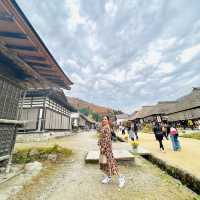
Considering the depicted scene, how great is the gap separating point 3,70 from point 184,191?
529cm

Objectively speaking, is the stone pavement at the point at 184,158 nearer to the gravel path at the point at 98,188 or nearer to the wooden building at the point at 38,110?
the gravel path at the point at 98,188

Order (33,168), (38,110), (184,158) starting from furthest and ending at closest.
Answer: (38,110) < (184,158) < (33,168)

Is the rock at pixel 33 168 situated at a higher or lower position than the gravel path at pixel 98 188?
higher

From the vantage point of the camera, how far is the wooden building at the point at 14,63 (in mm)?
3133

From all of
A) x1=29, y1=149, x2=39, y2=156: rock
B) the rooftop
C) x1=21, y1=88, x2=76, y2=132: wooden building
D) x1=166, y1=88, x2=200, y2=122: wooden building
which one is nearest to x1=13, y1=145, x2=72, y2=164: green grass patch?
x1=29, y1=149, x2=39, y2=156: rock

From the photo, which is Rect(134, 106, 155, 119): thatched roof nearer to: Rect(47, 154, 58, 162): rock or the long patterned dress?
Rect(47, 154, 58, 162): rock

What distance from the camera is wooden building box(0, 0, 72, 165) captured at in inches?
123

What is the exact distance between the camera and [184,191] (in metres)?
3.50

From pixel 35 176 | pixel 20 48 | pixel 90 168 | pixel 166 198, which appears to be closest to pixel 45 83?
pixel 20 48

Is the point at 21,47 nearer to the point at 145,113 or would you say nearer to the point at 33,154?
the point at 33,154

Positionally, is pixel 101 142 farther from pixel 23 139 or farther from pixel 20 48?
pixel 23 139

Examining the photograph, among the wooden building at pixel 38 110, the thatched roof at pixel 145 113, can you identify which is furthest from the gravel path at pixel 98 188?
the thatched roof at pixel 145 113

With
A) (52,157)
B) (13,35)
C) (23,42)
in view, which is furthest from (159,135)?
(13,35)

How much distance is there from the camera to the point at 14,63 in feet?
14.7
